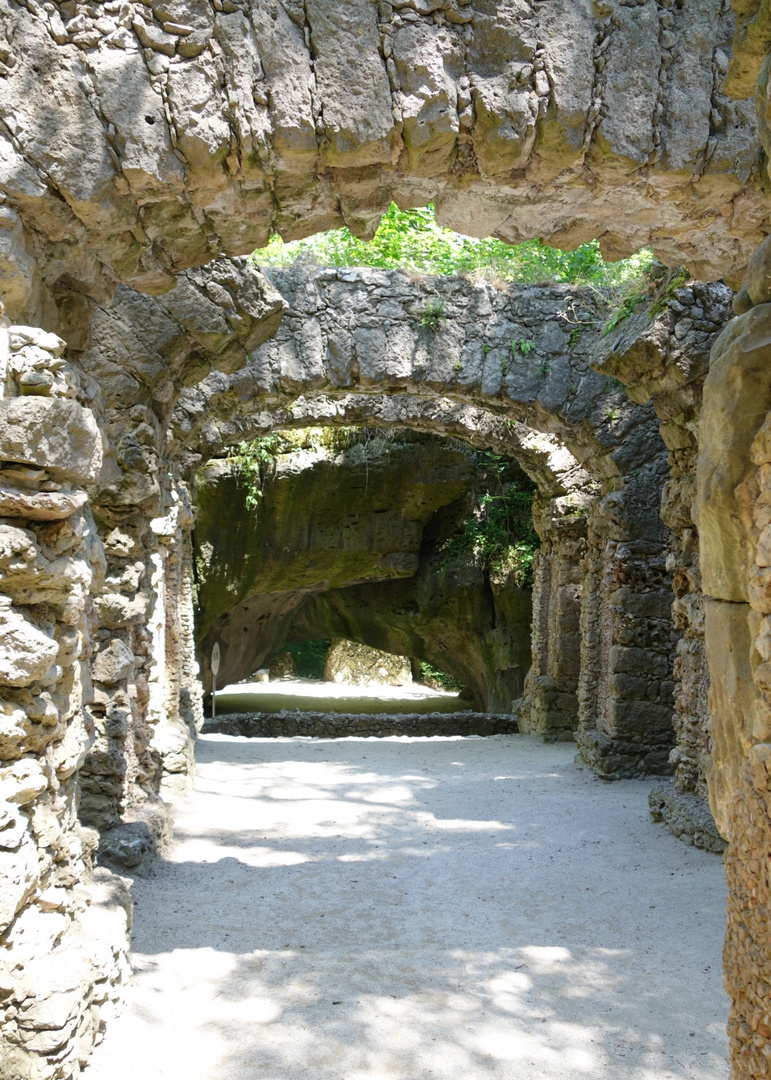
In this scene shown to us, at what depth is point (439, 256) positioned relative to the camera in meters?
10.0

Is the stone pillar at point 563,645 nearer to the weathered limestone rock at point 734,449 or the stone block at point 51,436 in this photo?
the stone block at point 51,436

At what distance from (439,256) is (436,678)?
500 inches

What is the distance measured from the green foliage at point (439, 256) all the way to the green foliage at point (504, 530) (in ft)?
11.5

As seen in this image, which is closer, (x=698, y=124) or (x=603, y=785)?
(x=698, y=124)

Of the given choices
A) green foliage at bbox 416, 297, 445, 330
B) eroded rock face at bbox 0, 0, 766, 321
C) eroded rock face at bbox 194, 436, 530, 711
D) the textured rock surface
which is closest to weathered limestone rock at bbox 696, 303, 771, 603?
eroded rock face at bbox 0, 0, 766, 321

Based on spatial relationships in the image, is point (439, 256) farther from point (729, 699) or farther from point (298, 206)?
point (729, 699)

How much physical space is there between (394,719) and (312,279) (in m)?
7.77

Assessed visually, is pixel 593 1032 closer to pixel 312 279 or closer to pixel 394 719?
pixel 312 279

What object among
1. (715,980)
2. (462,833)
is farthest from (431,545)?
(715,980)

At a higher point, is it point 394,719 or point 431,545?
point 431,545

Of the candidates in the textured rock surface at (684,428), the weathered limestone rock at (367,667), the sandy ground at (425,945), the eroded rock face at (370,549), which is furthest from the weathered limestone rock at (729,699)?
the weathered limestone rock at (367,667)

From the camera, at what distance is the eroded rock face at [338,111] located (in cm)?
259

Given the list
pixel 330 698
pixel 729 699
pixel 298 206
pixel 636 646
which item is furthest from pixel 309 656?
pixel 729 699

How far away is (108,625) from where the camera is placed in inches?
196
